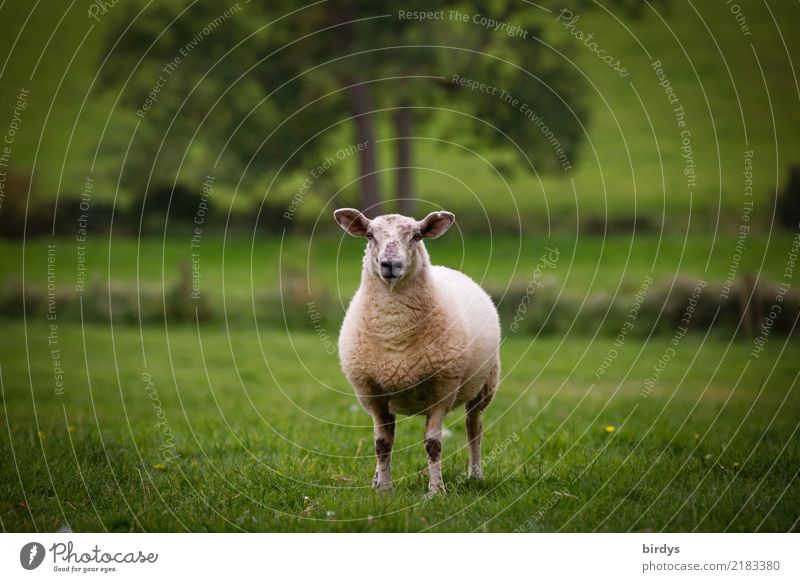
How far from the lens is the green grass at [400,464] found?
645 cm

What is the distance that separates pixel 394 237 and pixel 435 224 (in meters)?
0.47

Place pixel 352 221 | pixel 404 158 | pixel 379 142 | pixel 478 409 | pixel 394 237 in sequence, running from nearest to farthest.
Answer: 1. pixel 394 237
2. pixel 352 221
3. pixel 478 409
4. pixel 404 158
5. pixel 379 142

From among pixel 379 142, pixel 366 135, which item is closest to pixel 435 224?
pixel 366 135

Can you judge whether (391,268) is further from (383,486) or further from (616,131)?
(616,131)

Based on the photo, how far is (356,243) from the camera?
2602 centimetres

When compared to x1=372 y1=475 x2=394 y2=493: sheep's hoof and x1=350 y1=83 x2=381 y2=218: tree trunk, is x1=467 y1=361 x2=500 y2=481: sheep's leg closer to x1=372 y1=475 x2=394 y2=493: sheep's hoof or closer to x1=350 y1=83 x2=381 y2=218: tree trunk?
x1=372 y1=475 x2=394 y2=493: sheep's hoof

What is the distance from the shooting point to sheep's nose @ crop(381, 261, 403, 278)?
6574mm

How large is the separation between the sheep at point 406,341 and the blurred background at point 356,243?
0.73 metres

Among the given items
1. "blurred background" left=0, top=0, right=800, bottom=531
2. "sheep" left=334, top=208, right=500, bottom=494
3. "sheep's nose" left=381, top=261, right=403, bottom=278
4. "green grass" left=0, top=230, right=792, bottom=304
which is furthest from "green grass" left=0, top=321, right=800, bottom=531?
"green grass" left=0, top=230, right=792, bottom=304

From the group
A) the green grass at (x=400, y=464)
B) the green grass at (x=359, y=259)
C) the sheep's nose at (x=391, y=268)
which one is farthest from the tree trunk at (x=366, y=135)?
the sheep's nose at (x=391, y=268)

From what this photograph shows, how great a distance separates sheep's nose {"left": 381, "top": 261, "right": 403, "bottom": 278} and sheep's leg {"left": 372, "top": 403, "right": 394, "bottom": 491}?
3.87ft
